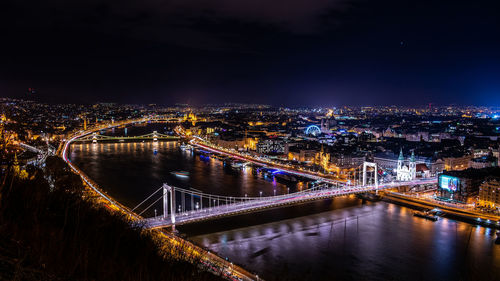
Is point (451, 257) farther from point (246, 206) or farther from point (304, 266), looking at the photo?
point (246, 206)

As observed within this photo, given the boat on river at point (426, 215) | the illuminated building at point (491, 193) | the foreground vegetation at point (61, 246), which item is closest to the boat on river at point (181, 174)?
the boat on river at point (426, 215)

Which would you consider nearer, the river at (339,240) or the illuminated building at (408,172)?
the river at (339,240)

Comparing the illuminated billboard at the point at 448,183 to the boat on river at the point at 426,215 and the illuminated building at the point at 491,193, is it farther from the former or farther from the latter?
the boat on river at the point at 426,215

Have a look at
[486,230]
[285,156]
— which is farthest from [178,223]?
[285,156]

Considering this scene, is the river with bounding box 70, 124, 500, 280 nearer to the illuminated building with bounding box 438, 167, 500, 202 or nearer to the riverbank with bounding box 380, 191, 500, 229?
the riverbank with bounding box 380, 191, 500, 229

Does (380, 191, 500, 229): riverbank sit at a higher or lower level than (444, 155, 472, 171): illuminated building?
lower

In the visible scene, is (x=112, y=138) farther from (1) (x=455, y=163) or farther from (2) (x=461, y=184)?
(2) (x=461, y=184)

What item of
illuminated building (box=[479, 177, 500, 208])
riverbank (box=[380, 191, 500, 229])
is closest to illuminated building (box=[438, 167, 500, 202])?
illuminated building (box=[479, 177, 500, 208])
